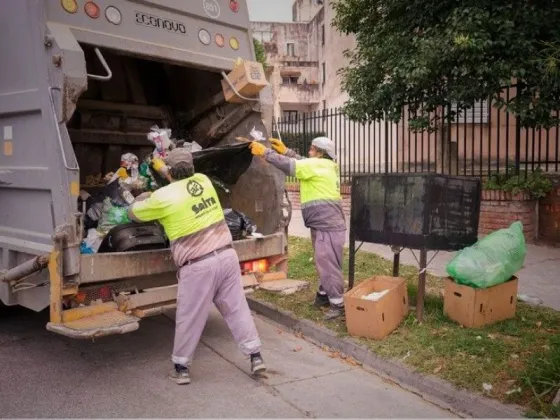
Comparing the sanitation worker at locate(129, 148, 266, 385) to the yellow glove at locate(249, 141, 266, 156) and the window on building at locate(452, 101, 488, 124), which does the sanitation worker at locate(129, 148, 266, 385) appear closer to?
the yellow glove at locate(249, 141, 266, 156)

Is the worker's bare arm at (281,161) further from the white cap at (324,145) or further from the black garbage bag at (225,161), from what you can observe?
the white cap at (324,145)

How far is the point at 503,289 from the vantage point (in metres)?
4.71

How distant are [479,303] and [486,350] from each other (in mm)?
522

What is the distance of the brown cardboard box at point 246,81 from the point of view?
4.79 meters

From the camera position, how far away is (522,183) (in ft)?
26.7

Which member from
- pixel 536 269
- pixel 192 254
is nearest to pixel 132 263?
pixel 192 254

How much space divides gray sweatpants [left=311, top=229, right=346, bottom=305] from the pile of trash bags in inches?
23.8

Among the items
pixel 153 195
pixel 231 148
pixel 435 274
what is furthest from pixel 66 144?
pixel 435 274

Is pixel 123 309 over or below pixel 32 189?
below

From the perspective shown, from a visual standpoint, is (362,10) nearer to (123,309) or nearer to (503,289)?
(503,289)

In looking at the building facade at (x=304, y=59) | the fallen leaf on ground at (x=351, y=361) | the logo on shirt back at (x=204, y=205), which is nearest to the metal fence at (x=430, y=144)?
the fallen leaf on ground at (x=351, y=361)

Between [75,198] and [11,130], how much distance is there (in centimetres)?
86

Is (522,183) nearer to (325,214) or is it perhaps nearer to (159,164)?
(325,214)

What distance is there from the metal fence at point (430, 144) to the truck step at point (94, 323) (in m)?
6.22
